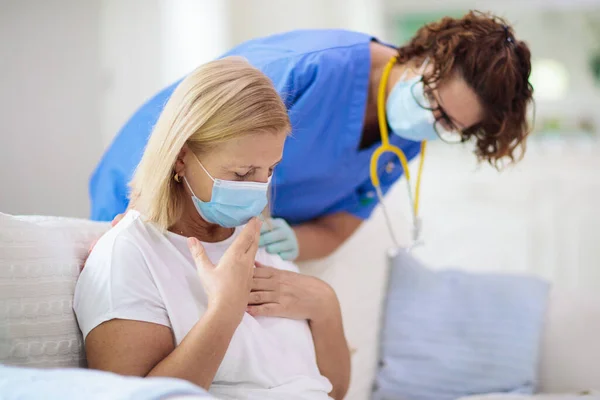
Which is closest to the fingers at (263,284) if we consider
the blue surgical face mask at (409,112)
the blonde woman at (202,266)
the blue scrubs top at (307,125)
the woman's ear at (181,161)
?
the blonde woman at (202,266)

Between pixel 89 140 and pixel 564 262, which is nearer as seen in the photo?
pixel 89 140

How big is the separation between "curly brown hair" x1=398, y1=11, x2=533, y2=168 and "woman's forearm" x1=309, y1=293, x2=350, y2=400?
0.56 metres

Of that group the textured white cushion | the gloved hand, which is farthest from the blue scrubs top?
the textured white cushion

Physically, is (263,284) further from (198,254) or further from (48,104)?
(48,104)

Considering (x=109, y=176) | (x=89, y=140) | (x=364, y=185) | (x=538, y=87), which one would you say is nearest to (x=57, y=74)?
(x=89, y=140)

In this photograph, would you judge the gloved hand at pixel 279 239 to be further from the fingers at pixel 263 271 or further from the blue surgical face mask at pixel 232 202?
the blue surgical face mask at pixel 232 202

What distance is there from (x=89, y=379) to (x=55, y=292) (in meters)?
0.35

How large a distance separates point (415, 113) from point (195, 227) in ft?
2.00

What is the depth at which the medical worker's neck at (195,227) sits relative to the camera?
52.8 inches

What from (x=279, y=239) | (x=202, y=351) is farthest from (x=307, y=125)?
(x=202, y=351)

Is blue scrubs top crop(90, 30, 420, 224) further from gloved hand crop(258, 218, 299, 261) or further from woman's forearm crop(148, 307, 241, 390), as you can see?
woman's forearm crop(148, 307, 241, 390)

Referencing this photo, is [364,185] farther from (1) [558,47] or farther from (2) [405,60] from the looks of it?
(1) [558,47]

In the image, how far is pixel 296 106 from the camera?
1.63 metres

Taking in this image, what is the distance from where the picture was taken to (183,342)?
1139 millimetres
